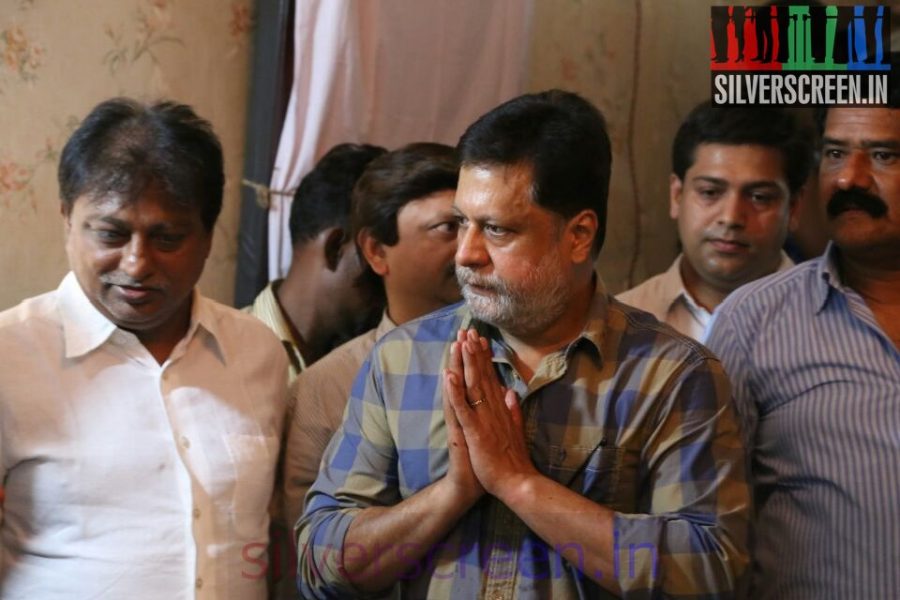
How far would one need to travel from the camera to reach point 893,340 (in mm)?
1916

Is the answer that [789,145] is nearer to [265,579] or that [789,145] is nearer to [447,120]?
[447,120]

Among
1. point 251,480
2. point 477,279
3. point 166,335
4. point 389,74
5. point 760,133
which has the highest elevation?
point 389,74

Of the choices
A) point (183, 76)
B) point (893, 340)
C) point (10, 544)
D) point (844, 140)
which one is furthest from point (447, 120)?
point (10, 544)

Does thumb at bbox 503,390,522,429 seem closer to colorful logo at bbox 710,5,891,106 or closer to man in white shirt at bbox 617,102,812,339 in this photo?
colorful logo at bbox 710,5,891,106

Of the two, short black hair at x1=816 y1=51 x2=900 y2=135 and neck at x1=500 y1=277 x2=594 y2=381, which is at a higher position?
short black hair at x1=816 y1=51 x2=900 y2=135

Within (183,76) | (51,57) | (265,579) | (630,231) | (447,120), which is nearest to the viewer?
(265,579)

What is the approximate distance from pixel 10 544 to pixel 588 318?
0.92m

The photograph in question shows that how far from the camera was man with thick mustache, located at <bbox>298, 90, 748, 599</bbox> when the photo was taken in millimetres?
1530

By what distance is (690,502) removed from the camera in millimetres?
1545

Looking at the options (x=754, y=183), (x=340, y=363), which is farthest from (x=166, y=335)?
(x=754, y=183)

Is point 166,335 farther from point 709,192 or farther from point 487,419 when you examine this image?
point 709,192

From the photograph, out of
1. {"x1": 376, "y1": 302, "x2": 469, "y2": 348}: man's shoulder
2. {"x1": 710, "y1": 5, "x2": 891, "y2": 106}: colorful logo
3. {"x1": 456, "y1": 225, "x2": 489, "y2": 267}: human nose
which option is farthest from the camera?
{"x1": 710, "y1": 5, "x2": 891, "y2": 106}: colorful logo

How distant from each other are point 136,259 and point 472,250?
0.51m

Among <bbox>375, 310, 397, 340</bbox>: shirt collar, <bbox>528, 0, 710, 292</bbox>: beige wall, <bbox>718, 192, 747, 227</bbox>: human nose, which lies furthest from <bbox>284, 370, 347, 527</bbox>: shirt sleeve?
<bbox>528, 0, 710, 292</bbox>: beige wall
